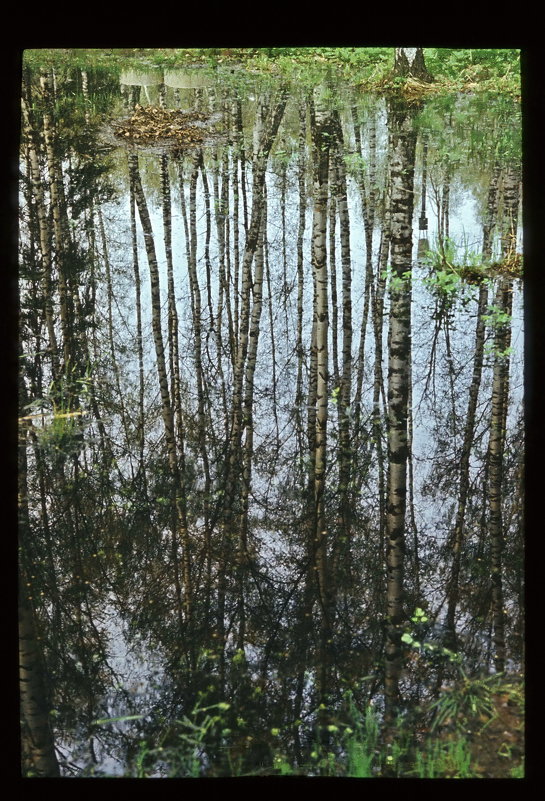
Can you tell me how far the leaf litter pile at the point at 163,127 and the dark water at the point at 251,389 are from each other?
0.9 inches

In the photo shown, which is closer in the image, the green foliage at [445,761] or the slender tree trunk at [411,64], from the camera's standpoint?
the green foliage at [445,761]

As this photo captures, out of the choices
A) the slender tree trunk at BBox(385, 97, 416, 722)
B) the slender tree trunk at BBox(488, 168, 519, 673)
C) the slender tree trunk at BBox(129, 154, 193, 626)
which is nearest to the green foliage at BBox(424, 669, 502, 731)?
the slender tree trunk at BBox(488, 168, 519, 673)

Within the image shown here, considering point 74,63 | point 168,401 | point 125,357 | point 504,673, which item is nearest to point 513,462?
point 504,673

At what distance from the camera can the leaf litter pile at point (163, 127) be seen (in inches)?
124

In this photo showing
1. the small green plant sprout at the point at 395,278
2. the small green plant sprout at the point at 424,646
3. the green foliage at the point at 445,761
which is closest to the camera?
the green foliage at the point at 445,761

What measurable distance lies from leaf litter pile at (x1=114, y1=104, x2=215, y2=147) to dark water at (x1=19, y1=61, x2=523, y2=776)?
2 cm

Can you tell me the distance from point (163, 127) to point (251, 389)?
1333 millimetres

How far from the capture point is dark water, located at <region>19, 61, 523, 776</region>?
3.02m

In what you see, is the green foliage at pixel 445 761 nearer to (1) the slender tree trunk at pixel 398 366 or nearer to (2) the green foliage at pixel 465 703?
(2) the green foliage at pixel 465 703

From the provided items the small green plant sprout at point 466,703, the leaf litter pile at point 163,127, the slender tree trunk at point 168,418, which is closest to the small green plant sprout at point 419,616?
the small green plant sprout at point 466,703

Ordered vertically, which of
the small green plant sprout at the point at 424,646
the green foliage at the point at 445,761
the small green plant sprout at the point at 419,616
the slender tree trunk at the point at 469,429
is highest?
the slender tree trunk at the point at 469,429

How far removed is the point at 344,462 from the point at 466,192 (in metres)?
1.40

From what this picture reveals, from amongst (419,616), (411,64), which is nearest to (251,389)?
(419,616)

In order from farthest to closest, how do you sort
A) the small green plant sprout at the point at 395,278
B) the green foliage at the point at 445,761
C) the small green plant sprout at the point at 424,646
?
the small green plant sprout at the point at 395,278, the small green plant sprout at the point at 424,646, the green foliage at the point at 445,761
